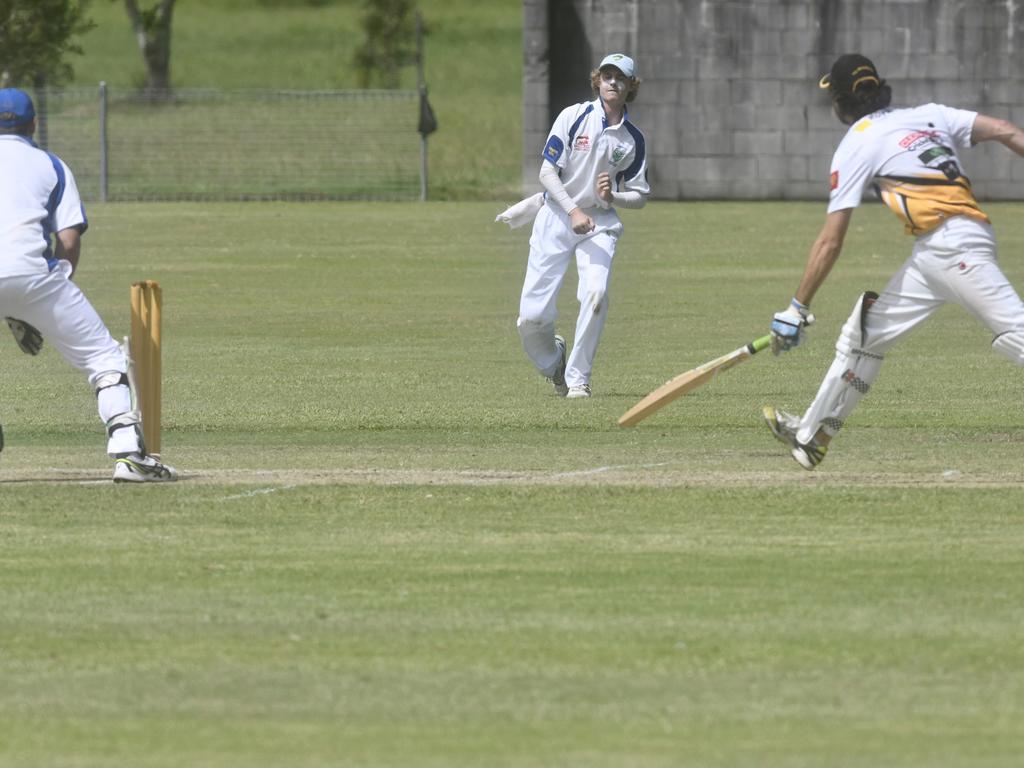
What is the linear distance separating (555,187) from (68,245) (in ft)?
13.8

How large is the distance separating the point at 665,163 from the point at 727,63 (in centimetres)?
181

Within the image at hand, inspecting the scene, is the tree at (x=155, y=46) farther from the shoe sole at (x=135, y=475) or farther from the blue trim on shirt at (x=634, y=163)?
the shoe sole at (x=135, y=475)

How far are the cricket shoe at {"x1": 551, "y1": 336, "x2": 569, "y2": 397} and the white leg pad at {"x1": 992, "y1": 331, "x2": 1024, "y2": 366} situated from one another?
4.49 metres

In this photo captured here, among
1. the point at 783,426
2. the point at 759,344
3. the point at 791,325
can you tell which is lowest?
the point at 783,426

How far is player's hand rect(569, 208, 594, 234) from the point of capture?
42.0 ft

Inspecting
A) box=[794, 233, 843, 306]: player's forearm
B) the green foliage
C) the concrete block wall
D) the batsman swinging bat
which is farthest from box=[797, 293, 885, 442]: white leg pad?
the green foliage

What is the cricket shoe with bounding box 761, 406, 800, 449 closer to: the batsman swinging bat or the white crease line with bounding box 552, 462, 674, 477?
the batsman swinging bat

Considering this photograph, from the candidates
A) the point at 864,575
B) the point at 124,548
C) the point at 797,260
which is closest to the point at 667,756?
the point at 864,575

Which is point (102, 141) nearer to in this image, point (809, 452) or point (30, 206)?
point (30, 206)

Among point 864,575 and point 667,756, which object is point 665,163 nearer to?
point 864,575

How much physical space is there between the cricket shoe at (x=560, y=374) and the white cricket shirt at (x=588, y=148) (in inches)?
38.9

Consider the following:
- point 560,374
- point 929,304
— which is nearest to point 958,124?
point 929,304

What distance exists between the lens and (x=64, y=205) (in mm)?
9461

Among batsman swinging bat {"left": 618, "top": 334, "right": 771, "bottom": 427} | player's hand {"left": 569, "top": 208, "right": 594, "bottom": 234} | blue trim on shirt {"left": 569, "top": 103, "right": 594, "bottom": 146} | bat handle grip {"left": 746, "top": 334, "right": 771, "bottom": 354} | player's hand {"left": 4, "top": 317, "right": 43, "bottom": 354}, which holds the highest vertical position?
blue trim on shirt {"left": 569, "top": 103, "right": 594, "bottom": 146}
